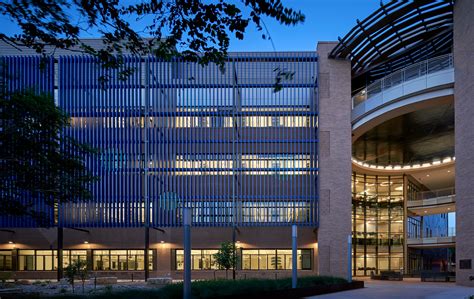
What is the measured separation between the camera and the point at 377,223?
160 ft

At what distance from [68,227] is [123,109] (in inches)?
422

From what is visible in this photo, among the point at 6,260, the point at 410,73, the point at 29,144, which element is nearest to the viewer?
the point at 29,144

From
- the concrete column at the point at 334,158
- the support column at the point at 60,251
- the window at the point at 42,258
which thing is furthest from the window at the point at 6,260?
the concrete column at the point at 334,158

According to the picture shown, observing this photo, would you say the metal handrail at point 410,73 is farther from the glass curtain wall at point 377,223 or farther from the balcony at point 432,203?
the glass curtain wall at point 377,223

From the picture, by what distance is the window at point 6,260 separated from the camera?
40156 mm

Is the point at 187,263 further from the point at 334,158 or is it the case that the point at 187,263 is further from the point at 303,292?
the point at 334,158

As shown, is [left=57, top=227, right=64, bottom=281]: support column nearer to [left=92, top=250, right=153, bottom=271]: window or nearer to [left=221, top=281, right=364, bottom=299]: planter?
[left=92, top=250, right=153, bottom=271]: window

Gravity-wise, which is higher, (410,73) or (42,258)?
(410,73)

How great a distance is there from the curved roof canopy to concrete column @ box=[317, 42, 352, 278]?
1747 millimetres

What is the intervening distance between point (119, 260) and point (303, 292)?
23832 millimetres

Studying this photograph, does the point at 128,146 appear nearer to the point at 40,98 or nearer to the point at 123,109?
the point at 123,109

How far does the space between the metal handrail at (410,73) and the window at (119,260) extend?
22620mm

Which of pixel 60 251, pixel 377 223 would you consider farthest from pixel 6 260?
pixel 377 223

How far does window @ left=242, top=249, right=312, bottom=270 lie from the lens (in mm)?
39719
